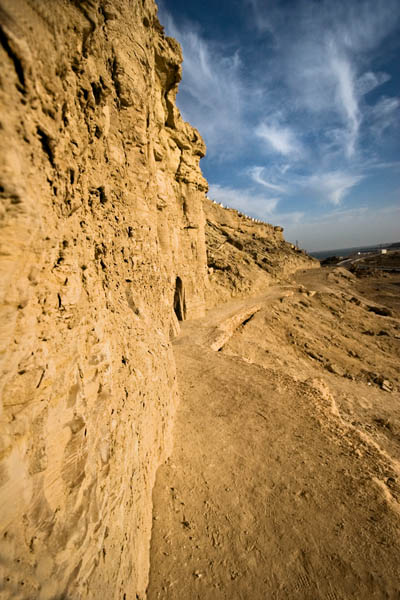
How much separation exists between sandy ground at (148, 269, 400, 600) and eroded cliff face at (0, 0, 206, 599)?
695 mm

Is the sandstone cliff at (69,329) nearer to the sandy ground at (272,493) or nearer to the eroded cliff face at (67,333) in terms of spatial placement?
the eroded cliff face at (67,333)

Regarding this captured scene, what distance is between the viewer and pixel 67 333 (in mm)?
2188

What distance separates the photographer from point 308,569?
3.37 metres

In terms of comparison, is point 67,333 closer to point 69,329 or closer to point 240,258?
point 69,329

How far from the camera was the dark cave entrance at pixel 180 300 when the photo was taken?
45.4 feet

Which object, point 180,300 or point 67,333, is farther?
point 180,300

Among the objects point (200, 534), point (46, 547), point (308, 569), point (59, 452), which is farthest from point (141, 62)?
point (308, 569)

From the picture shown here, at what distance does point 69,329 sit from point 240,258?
73.5 ft

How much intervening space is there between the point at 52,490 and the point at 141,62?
23.9ft

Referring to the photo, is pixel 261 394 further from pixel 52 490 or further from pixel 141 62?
pixel 141 62

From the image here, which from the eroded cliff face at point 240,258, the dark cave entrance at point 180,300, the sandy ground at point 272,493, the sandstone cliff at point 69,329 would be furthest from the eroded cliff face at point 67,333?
the eroded cliff face at point 240,258

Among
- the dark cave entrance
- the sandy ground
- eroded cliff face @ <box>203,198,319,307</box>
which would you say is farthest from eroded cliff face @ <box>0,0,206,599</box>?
eroded cliff face @ <box>203,198,319,307</box>

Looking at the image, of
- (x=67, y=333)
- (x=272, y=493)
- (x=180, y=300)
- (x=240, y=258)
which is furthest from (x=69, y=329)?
(x=240, y=258)

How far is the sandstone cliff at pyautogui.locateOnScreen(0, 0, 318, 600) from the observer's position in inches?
59.8
